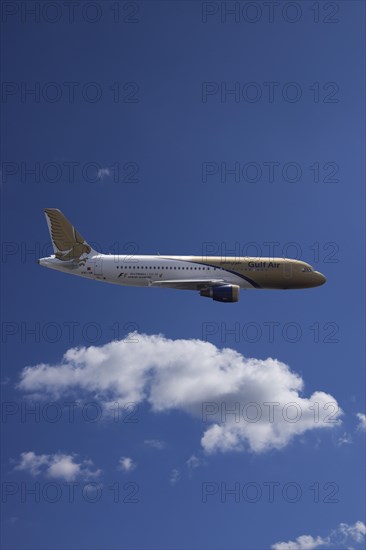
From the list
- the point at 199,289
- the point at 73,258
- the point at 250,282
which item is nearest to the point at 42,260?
the point at 73,258

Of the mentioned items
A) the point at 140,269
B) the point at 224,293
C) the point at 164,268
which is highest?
the point at 164,268

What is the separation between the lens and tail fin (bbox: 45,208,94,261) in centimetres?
6631

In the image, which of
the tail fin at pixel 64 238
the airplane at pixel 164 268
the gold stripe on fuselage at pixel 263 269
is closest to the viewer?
the airplane at pixel 164 268

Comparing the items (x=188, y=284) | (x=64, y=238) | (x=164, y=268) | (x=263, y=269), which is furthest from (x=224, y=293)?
(x=64, y=238)

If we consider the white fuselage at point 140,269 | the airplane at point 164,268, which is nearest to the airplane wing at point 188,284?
the airplane at point 164,268

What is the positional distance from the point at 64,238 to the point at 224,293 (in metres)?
18.2

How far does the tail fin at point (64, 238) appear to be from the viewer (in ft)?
218

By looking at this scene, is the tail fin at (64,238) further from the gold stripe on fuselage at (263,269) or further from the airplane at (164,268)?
the gold stripe on fuselage at (263,269)

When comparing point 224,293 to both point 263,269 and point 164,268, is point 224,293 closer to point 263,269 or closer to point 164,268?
point 263,269

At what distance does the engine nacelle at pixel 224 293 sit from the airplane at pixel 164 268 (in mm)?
145

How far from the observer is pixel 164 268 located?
215 feet

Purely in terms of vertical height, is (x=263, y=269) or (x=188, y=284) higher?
(x=263, y=269)

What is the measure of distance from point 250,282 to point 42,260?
22157 mm

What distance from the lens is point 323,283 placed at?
70188 mm
